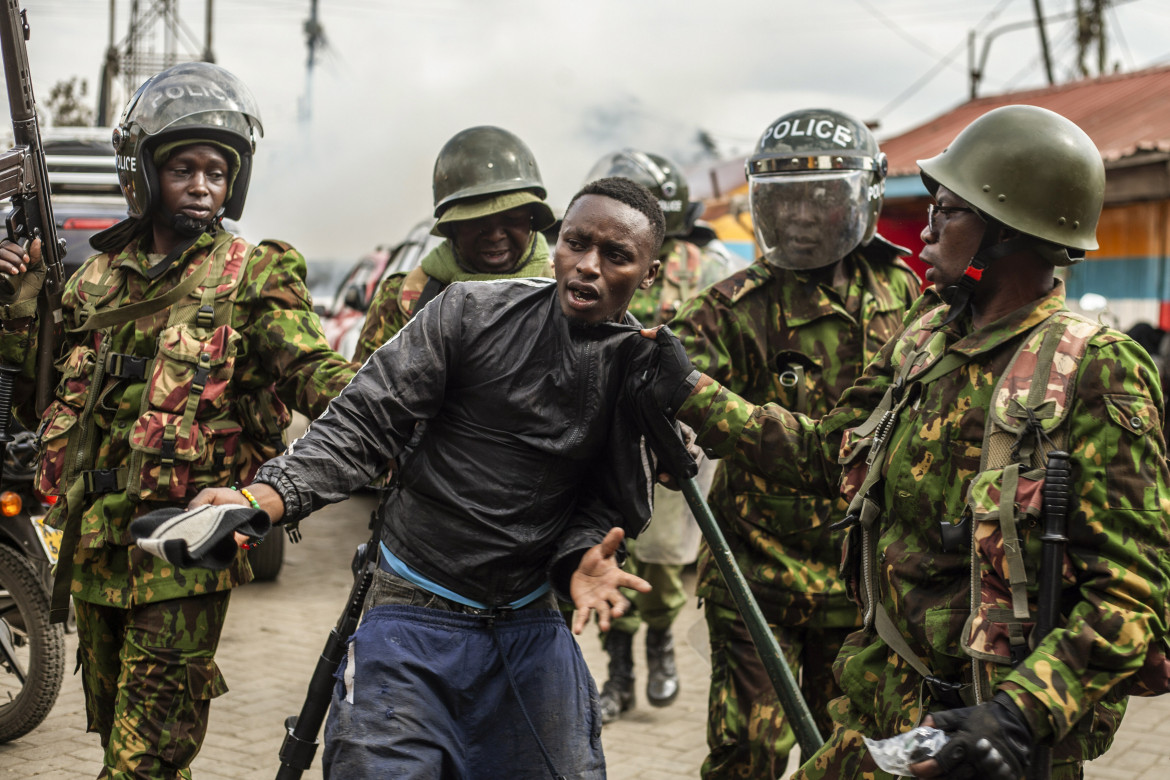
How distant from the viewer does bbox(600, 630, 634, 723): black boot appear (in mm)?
5902

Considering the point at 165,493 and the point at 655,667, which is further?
the point at 655,667

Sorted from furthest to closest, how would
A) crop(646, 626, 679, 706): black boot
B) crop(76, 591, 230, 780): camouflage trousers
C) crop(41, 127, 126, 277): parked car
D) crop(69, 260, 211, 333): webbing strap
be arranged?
crop(41, 127, 126, 277): parked car < crop(646, 626, 679, 706): black boot < crop(69, 260, 211, 333): webbing strap < crop(76, 591, 230, 780): camouflage trousers

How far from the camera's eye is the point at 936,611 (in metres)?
2.65

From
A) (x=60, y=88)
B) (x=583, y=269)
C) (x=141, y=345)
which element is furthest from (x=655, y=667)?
(x=60, y=88)

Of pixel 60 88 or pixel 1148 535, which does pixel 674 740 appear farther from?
pixel 60 88

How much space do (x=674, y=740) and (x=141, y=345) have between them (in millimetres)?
3002

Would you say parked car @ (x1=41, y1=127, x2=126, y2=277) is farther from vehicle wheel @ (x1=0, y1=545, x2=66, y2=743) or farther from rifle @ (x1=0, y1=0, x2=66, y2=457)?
rifle @ (x1=0, y1=0, x2=66, y2=457)

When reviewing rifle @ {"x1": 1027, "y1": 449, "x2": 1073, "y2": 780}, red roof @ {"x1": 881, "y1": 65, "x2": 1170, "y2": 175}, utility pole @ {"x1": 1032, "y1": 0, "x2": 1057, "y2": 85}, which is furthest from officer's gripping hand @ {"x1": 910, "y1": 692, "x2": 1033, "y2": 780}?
utility pole @ {"x1": 1032, "y1": 0, "x2": 1057, "y2": 85}

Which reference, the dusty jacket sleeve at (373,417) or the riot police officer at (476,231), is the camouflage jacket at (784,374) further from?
the dusty jacket sleeve at (373,417)

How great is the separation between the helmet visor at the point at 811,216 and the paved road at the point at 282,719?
1478 mm

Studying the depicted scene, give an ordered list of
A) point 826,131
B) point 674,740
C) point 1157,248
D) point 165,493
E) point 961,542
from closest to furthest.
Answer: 1. point 961,542
2. point 165,493
3. point 826,131
4. point 674,740
5. point 1157,248

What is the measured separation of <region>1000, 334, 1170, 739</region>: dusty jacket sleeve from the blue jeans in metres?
0.99

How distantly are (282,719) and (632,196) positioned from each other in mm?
3563

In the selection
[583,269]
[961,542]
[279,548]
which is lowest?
A: [279,548]
